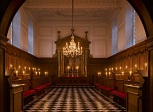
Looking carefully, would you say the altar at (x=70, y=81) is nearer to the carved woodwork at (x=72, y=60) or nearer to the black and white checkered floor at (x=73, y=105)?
the carved woodwork at (x=72, y=60)

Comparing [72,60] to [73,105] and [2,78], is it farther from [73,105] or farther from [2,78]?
[2,78]

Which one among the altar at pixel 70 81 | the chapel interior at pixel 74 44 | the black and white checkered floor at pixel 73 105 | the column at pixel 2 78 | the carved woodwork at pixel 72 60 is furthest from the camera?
the carved woodwork at pixel 72 60

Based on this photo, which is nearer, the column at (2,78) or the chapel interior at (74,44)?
the column at (2,78)

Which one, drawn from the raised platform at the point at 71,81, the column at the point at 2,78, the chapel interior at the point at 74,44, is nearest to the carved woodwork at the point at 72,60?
the chapel interior at the point at 74,44

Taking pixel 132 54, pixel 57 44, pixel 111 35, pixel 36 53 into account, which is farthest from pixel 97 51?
pixel 132 54

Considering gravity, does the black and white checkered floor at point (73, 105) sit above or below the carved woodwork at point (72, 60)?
below

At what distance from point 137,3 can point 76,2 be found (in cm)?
1257

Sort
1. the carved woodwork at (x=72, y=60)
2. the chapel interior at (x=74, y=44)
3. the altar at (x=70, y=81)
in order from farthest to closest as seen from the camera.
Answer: the carved woodwork at (x=72, y=60)
the altar at (x=70, y=81)
the chapel interior at (x=74, y=44)

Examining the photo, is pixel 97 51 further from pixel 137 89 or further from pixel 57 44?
pixel 137 89

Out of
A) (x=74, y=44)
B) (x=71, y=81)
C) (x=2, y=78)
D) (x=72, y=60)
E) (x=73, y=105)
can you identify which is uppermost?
(x=74, y=44)

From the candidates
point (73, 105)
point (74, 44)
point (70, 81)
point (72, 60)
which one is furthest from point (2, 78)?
point (72, 60)

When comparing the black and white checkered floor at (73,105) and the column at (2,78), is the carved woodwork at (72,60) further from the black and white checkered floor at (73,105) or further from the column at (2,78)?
the column at (2,78)

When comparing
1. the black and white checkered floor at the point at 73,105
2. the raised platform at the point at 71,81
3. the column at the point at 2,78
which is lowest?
the black and white checkered floor at the point at 73,105

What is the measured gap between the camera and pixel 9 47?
13.1 meters
